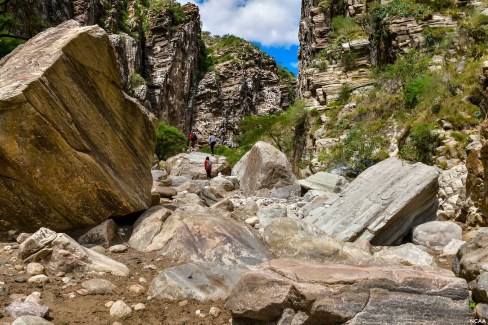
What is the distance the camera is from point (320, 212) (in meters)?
8.51

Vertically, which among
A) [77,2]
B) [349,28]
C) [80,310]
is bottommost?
[80,310]

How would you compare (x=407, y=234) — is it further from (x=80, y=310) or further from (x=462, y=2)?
(x=462, y=2)

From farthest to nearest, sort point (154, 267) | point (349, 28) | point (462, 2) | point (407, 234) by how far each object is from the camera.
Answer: point (349, 28) < point (462, 2) < point (407, 234) < point (154, 267)

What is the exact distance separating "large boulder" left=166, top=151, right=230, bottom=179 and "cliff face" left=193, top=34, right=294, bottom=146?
35.1m

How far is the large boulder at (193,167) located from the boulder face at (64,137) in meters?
13.5

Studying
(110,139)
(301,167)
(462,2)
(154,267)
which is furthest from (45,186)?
(462,2)

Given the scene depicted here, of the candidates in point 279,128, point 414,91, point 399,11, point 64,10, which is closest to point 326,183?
point 414,91

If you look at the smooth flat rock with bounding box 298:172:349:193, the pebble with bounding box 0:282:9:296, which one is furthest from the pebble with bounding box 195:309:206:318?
the smooth flat rock with bounding box 298:172:349:193

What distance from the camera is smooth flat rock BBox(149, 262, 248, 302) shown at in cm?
408

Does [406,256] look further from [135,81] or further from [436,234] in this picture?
[135,81]

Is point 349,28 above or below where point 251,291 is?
above

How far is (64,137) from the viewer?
5652 mm

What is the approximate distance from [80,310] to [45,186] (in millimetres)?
2525

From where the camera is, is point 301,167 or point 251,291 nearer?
point 251,291
